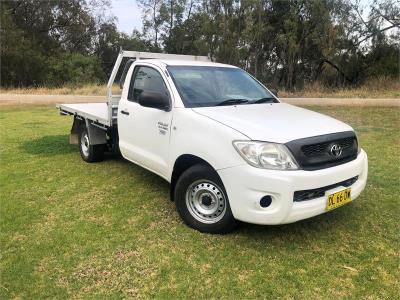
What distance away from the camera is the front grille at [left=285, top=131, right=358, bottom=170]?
11.4 ft

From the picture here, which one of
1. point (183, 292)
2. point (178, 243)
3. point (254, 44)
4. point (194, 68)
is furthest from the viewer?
point (254, 44)

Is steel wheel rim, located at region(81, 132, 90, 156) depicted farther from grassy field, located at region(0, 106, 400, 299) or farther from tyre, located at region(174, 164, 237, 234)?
tyre, located at region(174, 164, 237, 234)

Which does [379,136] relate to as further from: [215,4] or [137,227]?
[215,4]

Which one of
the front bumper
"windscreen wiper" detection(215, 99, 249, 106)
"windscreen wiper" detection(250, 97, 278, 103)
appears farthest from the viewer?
"windscreen wiper" detection(250, 97, 278, 103)

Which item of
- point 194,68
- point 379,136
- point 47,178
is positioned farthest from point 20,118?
point 379,136

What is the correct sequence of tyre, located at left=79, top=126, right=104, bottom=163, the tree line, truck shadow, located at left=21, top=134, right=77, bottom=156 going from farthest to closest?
1. the tree line
2. truck shadow, located at left=21, top=134, right=77, bottom=156
3. tyre, located at left=79, top=126, right=104, bottom=163

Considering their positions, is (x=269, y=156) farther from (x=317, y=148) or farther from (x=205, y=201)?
(x=205, y=201)

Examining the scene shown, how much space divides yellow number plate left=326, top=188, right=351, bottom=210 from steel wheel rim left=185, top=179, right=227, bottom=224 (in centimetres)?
97

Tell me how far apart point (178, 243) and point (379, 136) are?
21.9 ft

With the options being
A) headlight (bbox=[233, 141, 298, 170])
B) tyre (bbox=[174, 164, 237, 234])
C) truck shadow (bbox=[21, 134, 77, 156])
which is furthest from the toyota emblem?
truck shadow (bbox=[21, 134, 77, 156])

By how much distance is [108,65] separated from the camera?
45875 millimetres

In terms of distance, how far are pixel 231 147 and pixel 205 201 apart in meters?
0.74

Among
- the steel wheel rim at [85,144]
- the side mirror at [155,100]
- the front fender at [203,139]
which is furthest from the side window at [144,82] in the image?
the steel wheel rim at [85,144]

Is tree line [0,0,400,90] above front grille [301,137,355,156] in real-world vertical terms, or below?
above
